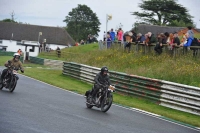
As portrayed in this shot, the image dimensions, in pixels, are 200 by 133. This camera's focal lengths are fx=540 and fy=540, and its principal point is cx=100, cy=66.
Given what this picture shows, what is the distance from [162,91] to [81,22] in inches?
4748

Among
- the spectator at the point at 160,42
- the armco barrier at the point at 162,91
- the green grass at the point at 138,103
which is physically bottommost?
the green grass at the point at 138,103

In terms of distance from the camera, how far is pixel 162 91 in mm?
23453

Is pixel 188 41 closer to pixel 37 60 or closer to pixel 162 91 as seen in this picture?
pixel 162 91

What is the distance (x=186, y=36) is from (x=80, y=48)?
130ft

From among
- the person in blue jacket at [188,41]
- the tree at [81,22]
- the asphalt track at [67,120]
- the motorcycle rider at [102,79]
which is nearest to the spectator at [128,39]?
the person in blue jacket at [188,41]

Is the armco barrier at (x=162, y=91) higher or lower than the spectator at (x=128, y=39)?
lower

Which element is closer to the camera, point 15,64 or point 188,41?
point 15,64

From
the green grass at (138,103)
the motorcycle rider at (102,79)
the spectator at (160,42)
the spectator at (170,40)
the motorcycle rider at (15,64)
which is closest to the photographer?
the motorcycle rider at (102,79)

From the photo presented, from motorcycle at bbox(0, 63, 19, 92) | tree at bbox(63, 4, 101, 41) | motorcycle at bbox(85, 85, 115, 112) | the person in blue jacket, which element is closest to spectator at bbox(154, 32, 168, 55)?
the person in blue jacket

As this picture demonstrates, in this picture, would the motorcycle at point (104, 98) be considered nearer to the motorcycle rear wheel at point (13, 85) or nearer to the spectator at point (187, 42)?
the motorcycle rear wheel at point (13, 85)

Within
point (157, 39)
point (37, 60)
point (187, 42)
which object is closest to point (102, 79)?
point (187, 42)

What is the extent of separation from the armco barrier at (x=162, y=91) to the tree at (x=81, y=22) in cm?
11182

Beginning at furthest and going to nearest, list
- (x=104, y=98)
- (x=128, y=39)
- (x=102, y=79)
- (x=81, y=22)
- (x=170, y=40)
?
(x=81, y=22), (x=128, y=39), (x=170, y=40), (x=102, y=79), (x=104, y=98)

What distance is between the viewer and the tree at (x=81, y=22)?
5541 inches
